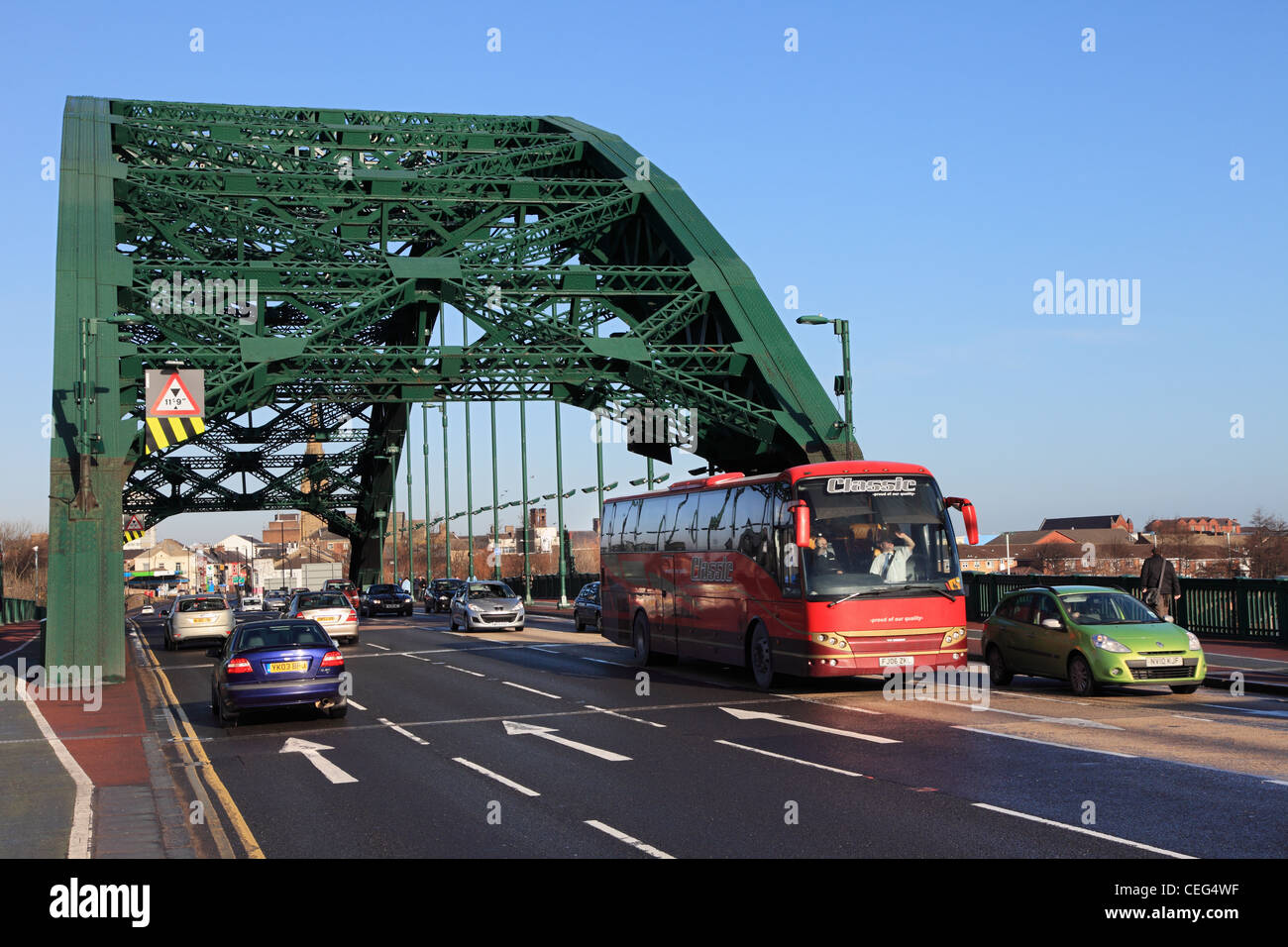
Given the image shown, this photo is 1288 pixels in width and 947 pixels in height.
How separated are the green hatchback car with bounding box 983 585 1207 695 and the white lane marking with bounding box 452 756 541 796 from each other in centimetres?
970

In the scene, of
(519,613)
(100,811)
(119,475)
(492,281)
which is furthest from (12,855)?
(519,613)

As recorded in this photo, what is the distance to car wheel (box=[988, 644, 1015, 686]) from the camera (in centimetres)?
2162

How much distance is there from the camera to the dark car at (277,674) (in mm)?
18812

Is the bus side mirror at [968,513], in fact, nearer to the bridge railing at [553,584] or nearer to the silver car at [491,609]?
the silver car at [491,609]

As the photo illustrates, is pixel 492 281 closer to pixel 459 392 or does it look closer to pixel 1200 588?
pixel 459 392

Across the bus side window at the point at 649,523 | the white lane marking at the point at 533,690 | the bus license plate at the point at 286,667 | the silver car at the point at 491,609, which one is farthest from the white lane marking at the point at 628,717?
the silver car at the point at 491,609

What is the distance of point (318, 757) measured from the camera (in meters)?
15.7

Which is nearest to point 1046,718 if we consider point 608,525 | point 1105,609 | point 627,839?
point 1105,609

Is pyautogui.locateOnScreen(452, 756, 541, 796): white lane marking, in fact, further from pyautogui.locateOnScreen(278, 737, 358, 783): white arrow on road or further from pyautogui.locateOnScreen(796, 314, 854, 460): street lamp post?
pyautogui.locateOnScreen(796, 314, 854, 460): street lamp post

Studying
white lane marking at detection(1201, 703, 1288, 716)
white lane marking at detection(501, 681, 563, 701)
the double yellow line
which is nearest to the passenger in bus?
white lane marking at detection(1201, 703, 1288, 716)

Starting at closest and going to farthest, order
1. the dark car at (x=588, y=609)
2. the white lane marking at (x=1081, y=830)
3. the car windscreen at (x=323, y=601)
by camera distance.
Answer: the white lane marking at (x=1081, y=830) < the car windscreen at (x=323, y=601) < the dark car at (x=588, y=609)

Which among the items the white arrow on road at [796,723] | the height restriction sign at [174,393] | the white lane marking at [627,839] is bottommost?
the white arrow on road at [796,723]

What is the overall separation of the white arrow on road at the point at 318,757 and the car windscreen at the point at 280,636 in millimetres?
2126
